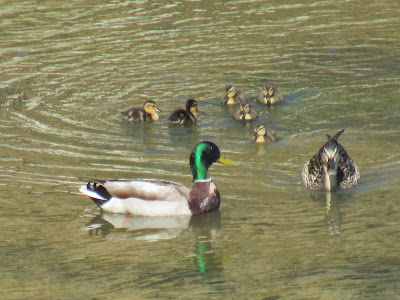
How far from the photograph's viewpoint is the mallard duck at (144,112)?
10.5m

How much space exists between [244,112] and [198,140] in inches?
36.7

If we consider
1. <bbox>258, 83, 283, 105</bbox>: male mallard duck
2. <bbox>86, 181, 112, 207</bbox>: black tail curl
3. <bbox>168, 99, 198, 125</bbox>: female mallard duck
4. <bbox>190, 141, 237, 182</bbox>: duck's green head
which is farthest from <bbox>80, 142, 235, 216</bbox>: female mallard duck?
<bbox>258, 83, 283, 105</bbox>: male mallard duck

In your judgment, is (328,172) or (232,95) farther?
(232,95)

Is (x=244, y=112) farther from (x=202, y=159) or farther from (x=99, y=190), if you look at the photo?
(x=99, y=190)

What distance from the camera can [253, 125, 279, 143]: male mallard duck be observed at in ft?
31.6

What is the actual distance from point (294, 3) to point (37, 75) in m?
5.68

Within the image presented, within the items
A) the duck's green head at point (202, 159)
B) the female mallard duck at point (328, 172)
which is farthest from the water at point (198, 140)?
the duck's green head at point (202, 159)

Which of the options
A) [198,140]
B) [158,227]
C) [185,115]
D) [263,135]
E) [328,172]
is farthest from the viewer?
[185,115]

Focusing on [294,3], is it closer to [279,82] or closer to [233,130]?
[279,82]

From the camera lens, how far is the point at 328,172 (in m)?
8.21

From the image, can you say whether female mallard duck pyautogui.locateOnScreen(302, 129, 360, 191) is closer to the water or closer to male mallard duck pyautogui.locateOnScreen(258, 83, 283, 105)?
the water

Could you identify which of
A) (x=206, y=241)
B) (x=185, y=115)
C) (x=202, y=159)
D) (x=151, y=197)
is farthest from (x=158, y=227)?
(x=185, y=115)

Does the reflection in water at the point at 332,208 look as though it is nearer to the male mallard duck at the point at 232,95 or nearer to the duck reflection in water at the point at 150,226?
the duck reflection in water at the point at 150,226

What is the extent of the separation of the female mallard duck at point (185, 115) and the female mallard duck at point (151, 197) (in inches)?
102
